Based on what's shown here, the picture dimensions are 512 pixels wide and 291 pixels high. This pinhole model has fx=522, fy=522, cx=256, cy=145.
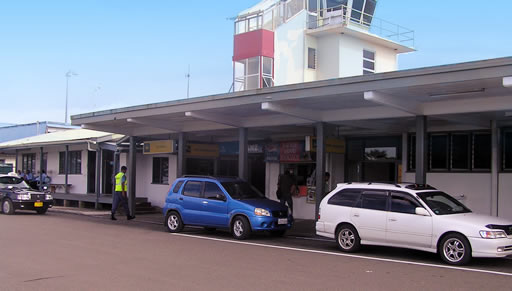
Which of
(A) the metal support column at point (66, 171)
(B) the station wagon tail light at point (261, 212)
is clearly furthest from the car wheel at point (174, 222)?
(A) the metal support column at point (66, 171)

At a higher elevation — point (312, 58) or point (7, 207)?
point (312, 58)

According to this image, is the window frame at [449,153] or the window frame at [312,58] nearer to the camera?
the window frame at [449,153]

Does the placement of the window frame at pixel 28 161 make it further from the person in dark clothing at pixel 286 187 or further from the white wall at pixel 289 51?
the person in dark clothing at pixel 286 187

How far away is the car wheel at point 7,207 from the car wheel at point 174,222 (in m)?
8.52

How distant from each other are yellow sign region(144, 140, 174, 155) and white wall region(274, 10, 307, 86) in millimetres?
11464

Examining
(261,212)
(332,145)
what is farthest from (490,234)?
(332,145)

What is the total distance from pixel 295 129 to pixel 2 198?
477 inches

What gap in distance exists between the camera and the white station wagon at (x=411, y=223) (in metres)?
9.72

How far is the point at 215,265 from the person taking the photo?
9.66m

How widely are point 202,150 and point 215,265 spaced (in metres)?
11.5

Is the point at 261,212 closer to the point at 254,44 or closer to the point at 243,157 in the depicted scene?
the point at 243,157

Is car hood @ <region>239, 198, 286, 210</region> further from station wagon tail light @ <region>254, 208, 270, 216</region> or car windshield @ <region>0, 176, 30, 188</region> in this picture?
car windshield @ <region>0, 176, 30, 188</region>

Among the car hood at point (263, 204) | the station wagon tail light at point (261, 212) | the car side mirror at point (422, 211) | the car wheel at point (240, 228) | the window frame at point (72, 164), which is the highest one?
the window frame at point (72, 164)

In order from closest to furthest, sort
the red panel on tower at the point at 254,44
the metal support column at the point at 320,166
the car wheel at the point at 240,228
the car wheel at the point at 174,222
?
the car wheel at the point at 240,228 → the car wheel at the point at 174,222 → the metal support column at the point at 320,166 → the red panel on tower at the point at 254,44
